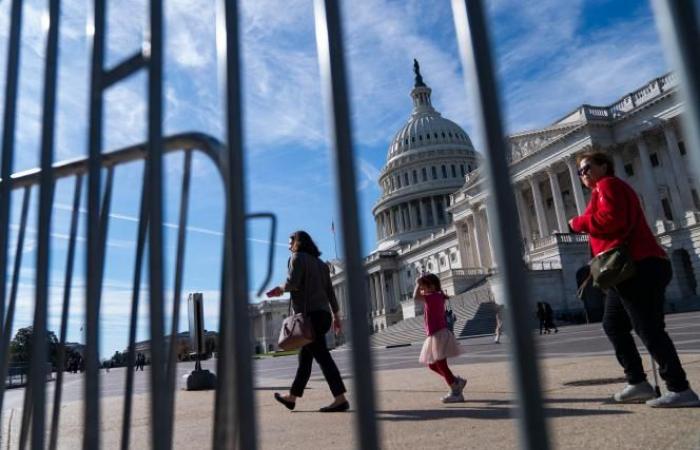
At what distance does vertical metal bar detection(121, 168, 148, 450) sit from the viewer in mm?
2219

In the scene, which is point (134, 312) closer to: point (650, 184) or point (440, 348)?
point (440, 348)

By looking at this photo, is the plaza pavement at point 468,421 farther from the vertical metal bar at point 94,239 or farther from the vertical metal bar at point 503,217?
the vertical metal bar at point 503,217

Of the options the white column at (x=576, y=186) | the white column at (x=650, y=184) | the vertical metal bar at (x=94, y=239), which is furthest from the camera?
the white column at (x=576, y=186)

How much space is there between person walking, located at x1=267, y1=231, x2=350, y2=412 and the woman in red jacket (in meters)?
2.48

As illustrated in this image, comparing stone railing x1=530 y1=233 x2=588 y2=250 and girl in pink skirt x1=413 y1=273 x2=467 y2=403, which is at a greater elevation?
stone railing x1=530 y1=233 x2=588 y2=250

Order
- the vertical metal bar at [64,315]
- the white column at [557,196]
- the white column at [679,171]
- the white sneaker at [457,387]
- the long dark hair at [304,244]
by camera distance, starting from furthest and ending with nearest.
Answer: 1. the white column at [557,196]
2. the white column at [679,171]
3. the long dark hair at [304,244]
4. the white sneaker at [457,387]
5. the vertical metal bar at [64,315]

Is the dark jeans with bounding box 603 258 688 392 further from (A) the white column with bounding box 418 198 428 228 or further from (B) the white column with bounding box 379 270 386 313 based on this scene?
(A) the white column with bounding box 418 198 428 228

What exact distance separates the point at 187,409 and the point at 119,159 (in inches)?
206

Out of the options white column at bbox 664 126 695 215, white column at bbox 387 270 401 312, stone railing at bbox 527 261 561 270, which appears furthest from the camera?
white column at bbox 387 270 401 312

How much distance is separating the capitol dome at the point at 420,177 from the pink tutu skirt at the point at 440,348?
8400cm

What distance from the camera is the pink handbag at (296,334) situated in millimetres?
5145

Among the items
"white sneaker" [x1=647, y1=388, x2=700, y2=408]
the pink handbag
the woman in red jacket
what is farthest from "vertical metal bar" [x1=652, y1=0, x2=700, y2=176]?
the pink handbag

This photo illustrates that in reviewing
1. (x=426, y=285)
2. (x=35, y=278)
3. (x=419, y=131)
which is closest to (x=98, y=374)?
(x=35, y=278)

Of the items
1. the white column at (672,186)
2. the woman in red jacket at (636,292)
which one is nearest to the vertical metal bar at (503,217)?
the woman in red jacket at (636,292)
